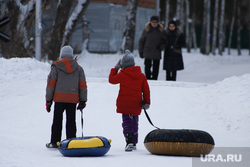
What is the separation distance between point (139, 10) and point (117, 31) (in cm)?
442

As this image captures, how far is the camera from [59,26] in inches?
777

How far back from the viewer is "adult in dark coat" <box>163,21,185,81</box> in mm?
14125

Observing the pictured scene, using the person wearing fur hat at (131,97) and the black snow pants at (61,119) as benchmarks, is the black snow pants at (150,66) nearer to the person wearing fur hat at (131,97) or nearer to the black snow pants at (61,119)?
the person wearing fur hat at (131,97)

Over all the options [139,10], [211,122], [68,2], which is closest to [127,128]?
[211,122]

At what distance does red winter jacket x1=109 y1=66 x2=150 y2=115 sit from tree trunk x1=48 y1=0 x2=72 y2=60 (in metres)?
11.8

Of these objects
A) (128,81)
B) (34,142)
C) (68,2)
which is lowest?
(34,142)

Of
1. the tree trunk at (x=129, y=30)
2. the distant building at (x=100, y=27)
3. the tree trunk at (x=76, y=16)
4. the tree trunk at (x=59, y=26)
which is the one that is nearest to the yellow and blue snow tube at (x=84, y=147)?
the tree trunk at (x=59, y=26)

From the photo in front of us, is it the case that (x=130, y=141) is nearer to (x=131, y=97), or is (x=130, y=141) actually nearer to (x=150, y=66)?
(x=131, y=97)

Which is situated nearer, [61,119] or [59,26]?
[61,119]

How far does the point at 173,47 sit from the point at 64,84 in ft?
21.7

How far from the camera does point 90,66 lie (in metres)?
23.7

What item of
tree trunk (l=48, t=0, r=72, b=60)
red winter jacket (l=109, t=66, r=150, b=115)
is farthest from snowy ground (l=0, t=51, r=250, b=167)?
tree trunk (l=48, t=0, r=72, b=60)

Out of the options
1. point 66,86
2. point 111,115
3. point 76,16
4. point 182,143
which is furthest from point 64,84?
point 76,16

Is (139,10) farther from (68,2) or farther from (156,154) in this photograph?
(156,154)
